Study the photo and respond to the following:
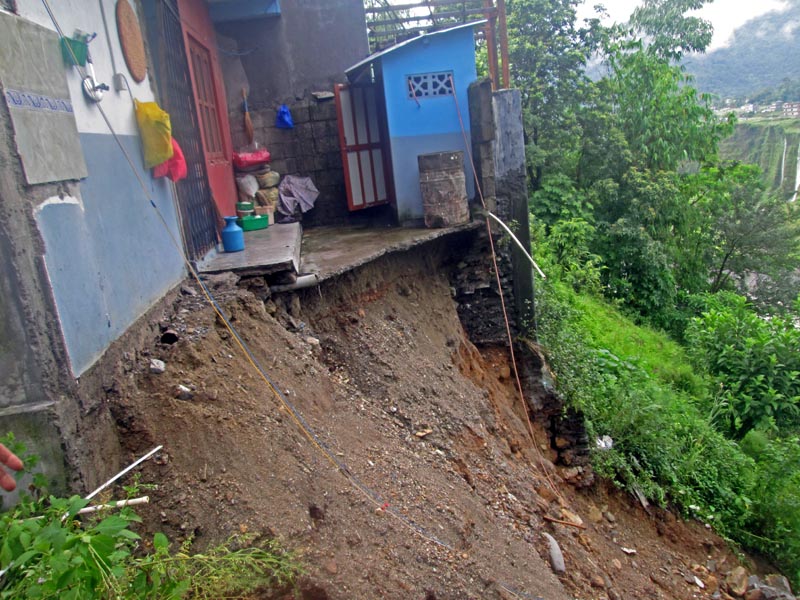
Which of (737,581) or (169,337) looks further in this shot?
(737,581)

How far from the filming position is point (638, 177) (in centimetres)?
1309

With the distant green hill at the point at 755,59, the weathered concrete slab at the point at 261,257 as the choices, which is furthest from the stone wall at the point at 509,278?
the distant green hill at the point at 755,59

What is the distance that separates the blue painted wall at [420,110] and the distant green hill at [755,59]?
6838 cm

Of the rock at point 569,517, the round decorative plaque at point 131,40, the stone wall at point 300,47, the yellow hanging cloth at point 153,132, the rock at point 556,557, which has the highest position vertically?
the stone wall at point 300,47

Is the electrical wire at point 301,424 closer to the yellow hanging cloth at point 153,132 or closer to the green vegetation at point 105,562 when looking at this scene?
the yellow hanging cloth at point 153,132

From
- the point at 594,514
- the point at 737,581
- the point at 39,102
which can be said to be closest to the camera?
the point at 39,102

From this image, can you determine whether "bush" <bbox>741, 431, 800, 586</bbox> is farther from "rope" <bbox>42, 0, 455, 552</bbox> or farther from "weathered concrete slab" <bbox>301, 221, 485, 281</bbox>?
"rope" <bbox>42, 0, 455, 552</bbox>

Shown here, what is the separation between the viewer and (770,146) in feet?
130

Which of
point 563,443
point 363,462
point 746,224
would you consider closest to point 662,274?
point 746,224

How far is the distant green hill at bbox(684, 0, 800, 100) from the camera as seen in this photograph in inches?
2721

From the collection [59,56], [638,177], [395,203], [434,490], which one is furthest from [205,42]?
[638,177]

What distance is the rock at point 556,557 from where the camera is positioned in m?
4.14

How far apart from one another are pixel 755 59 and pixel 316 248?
87.9 m

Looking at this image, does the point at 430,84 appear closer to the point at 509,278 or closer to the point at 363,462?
the point at 509,278
